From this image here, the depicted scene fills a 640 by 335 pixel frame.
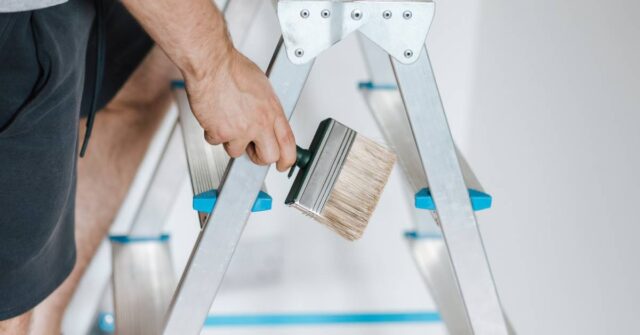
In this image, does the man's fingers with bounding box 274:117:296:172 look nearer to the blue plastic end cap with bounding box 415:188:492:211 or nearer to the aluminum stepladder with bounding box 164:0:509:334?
the aluminum stepladder with bounding box 164:0:509:334

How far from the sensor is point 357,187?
0.94 meters

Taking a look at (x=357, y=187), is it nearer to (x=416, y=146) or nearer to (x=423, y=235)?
(x=416, y=146)

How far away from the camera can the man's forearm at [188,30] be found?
827mm

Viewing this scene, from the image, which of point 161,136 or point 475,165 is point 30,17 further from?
point 475,165

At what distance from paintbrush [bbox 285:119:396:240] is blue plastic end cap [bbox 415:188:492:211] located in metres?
0.06

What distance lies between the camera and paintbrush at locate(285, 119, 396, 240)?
0.92 metres

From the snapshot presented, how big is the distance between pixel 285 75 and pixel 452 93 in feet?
2.82

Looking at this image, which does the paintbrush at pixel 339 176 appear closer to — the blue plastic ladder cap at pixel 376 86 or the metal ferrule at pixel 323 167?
the metal ferrule at pixel 323 167

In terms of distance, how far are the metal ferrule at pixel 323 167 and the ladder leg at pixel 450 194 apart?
0.33ft

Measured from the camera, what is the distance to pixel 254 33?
1567mm

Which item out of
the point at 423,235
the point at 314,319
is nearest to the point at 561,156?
the point at 423,235

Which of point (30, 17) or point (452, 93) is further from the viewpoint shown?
point (452, 93)

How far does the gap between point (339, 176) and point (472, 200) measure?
0.52 feet

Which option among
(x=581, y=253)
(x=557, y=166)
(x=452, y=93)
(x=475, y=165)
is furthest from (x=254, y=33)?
(x=581, y=253)
